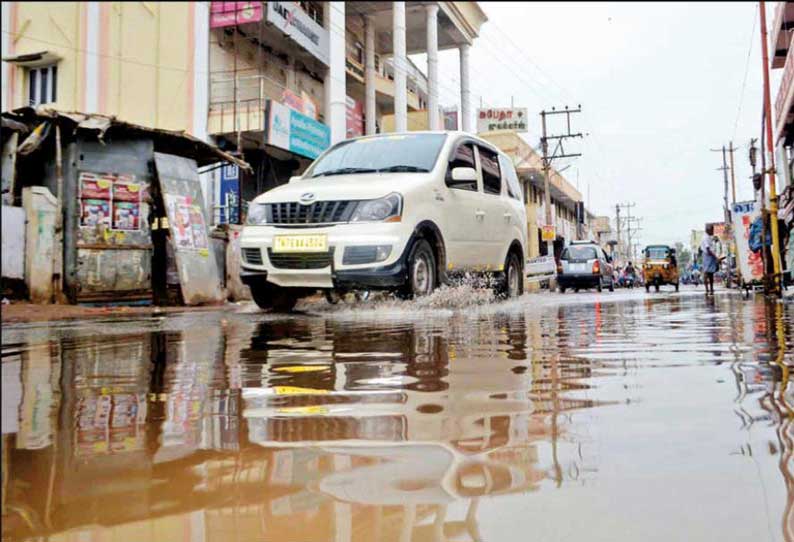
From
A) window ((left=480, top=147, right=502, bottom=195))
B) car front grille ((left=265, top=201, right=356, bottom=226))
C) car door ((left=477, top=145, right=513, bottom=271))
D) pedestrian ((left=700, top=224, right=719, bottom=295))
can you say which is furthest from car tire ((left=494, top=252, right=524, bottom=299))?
pedestrian ((left=700, top=224, right=719, bottom=295))

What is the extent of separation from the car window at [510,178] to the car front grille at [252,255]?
3.16 metres

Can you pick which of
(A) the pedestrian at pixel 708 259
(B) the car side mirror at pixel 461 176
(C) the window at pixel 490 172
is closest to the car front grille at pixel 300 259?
(B) the car side mirror at pixel 461 176

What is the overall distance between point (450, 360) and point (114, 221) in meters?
7.92

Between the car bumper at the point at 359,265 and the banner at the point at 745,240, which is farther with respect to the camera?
the banner at the point at 745,240

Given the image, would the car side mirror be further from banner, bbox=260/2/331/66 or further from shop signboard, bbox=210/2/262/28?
shop signboard, bbox=210/2/262/28

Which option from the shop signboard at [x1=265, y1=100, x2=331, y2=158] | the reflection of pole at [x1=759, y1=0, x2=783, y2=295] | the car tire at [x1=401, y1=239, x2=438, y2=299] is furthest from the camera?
the shop signboard at [x1=265, y1=100, x2=331, y2=158]

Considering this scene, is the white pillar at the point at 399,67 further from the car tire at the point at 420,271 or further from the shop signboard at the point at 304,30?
the car tire at the point at 420,271

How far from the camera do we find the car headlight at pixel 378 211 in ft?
17.6

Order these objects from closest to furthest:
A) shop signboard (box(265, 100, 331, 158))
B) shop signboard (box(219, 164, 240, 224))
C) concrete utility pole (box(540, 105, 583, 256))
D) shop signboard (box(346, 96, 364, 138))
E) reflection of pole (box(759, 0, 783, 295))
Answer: reflection of pole (box(759, 0, 783, 295)) → shop signboard (box(346, 96, 364, 138)) → shop signboard (box(265, 100, 331, 158)) → shop signboard (box(219, 164, 240, 224)) → concrete utility pole (box(540, 105, 583, 256))

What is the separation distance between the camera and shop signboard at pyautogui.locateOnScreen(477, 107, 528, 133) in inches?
333

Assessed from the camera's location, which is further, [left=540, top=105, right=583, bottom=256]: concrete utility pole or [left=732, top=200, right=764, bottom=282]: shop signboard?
[left=540, top=105, right=583, bottom=256]: concrete utility pole

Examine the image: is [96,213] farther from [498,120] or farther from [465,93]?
[498,120]

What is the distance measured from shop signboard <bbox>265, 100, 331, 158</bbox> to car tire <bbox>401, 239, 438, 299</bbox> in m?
6.61

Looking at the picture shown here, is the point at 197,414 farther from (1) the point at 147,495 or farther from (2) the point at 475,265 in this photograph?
(2) the point at 475,265
